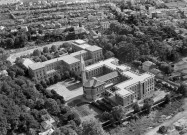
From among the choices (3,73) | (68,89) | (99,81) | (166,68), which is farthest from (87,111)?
(3,73)

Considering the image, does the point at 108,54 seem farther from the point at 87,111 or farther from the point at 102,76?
the point at 87,111

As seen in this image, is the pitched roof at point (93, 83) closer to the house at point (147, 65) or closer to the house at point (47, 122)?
the house at point (47, 122)

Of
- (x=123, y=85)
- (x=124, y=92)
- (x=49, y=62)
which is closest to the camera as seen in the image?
(x=124, y=92)

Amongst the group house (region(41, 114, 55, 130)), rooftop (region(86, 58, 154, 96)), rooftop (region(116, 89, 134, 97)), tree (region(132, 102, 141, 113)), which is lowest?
house (region(41, 114, 55, 130))

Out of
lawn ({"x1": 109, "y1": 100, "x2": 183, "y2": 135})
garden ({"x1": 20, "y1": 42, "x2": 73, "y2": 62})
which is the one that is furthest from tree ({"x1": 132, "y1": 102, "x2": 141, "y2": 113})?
garden ({"x1": 20, "y1": 42, "x2": 73, "y2": 62})

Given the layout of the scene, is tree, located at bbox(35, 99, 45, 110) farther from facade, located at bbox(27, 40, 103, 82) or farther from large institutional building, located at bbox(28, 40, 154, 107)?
facade, located at bbox(27, 40, 103, 82)

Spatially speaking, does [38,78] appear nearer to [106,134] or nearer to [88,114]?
[88,114]
